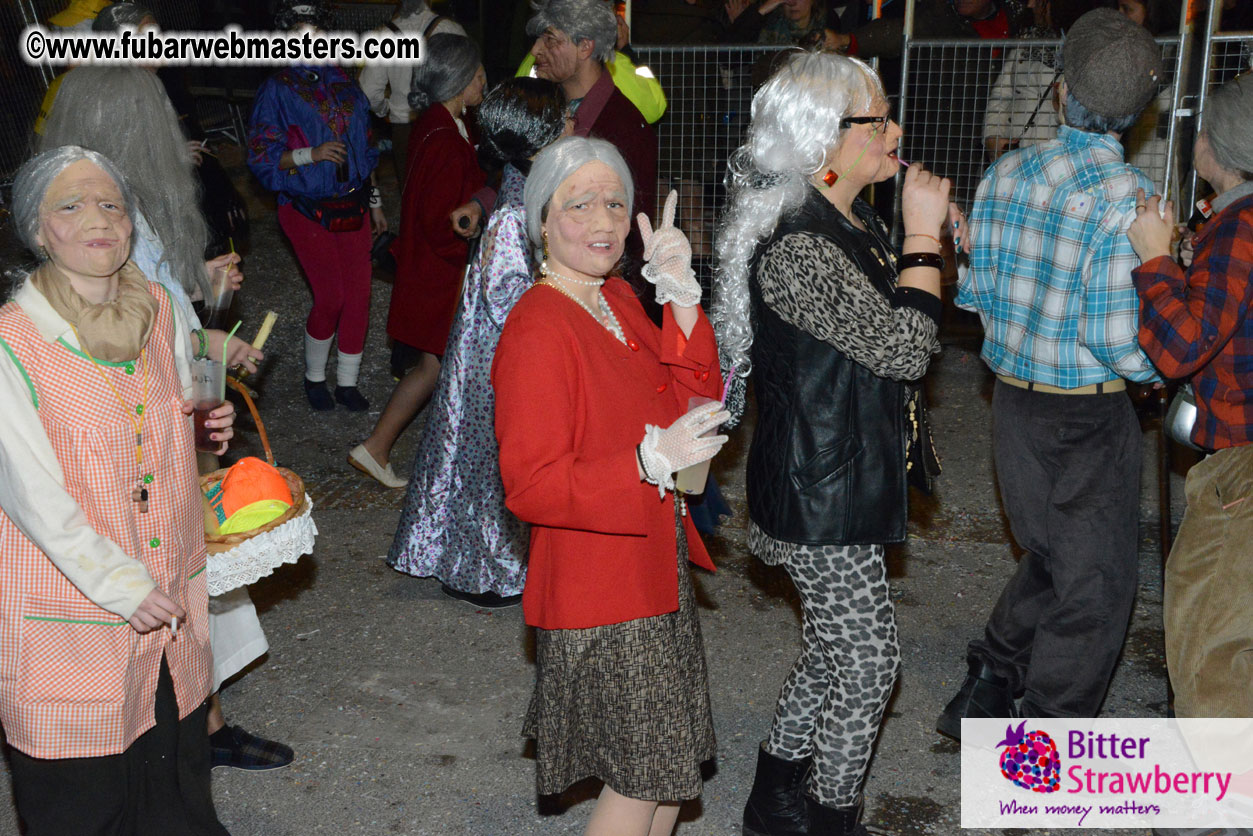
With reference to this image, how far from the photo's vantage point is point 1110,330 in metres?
3.19

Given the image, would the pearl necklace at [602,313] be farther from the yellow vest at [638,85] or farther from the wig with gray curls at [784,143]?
the yellow vest at [638,85]

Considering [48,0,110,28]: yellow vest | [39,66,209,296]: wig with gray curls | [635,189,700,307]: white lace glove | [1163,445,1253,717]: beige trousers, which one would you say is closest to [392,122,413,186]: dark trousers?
[48,0,110,28]: yellow vest

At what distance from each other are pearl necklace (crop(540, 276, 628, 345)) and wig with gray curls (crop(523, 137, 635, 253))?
166 millimetres

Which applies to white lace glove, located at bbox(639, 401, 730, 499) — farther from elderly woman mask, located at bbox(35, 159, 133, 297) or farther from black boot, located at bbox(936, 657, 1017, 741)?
black boot, located at bbox(936, 657, 1017, 741)

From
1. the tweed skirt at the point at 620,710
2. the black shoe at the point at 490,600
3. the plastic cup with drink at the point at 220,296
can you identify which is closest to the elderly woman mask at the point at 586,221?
the tweed skirt at the point at 620,710

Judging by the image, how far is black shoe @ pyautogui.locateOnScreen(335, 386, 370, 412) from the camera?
685 centimetres

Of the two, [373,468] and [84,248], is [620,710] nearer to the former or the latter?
[84,248]

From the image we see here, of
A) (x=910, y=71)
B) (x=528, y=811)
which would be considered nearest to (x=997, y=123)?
(x=910, y=71)

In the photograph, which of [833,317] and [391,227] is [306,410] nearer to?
[391,227]

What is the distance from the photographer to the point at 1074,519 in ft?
11.2

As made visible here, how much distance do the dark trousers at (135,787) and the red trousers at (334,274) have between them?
12.4 feet

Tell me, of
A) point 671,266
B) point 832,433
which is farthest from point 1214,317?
point 671,266

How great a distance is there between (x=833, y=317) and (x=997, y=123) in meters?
4.39

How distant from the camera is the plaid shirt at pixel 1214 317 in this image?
296cm
